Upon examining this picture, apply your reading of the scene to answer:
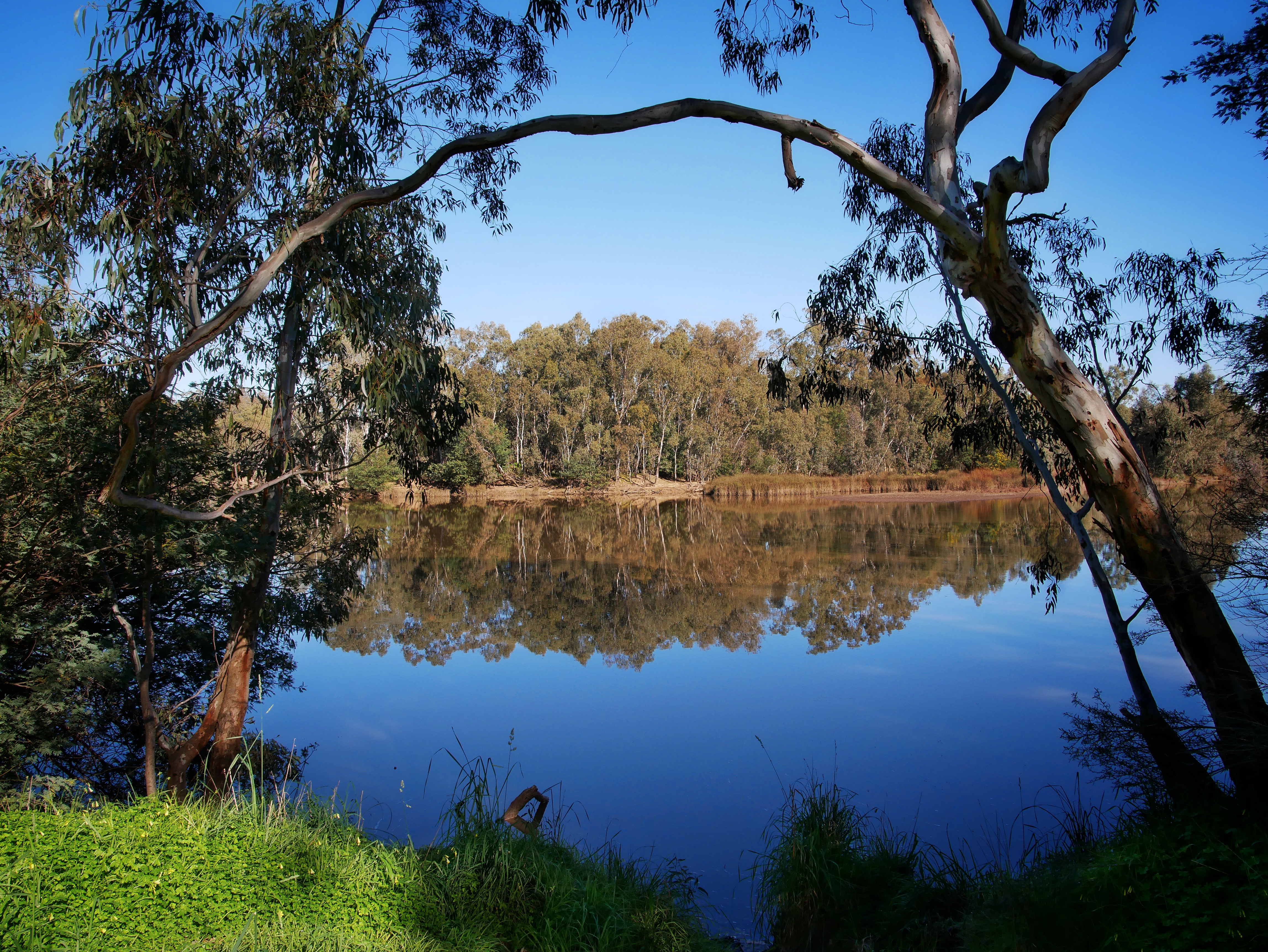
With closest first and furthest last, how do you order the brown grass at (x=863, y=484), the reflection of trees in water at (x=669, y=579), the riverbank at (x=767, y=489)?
the reflection of trees in water at (x=669, y=579) < the riverbank at (x=767, y=489) < the brown grass at (x=863, y=484)

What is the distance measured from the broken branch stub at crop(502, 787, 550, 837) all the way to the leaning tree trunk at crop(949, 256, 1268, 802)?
1.97 m

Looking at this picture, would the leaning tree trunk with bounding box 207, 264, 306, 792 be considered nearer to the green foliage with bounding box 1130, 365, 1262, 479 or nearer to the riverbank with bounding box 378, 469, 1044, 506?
the green foliage with bounding box 1130, 365, 1262, 479

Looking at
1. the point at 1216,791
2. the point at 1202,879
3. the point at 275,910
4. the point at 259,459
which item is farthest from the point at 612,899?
the point at 259,459

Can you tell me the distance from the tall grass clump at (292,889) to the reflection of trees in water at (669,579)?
3.75m

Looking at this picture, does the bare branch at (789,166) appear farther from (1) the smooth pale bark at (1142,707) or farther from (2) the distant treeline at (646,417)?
(2) the distant treeline at (646,417)

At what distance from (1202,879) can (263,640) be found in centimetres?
520

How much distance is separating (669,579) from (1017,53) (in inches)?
340

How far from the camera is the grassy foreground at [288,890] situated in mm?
1890

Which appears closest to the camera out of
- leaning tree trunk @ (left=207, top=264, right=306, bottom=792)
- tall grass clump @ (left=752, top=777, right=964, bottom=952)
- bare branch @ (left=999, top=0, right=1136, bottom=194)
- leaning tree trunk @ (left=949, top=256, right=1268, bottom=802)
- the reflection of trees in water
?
leaning tree trunk @ (left=949, top=256, right=1268, bottom=802)

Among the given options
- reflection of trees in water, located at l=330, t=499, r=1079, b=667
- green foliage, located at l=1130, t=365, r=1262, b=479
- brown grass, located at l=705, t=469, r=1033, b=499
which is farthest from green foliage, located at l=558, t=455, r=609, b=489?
green foliage, located at l=1130, t=365, r=1262, b=479

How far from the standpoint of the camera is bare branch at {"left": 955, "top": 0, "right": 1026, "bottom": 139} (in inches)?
136

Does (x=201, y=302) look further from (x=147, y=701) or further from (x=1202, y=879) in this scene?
(x=1202, y=879)

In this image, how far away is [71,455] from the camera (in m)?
3.81

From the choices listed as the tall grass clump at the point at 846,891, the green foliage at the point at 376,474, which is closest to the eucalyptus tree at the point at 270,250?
the tall grass clump at the point at 846,891
